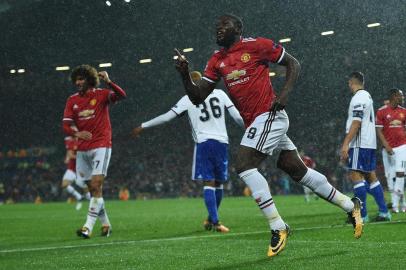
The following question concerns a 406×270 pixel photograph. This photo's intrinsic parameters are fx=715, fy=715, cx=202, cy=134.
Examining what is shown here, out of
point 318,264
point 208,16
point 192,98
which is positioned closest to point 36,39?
point 208,16

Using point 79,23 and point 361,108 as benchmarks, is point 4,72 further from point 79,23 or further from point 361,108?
point 361,108

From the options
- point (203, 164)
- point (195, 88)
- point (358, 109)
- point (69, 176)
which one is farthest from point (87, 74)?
point (69, 176)

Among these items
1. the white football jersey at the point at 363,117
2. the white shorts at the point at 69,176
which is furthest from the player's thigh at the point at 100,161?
the white shorts at the point at 69,176

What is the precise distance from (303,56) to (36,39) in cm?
1194

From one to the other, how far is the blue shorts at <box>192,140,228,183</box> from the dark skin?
11.8 feet

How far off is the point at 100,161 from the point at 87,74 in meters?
1.31

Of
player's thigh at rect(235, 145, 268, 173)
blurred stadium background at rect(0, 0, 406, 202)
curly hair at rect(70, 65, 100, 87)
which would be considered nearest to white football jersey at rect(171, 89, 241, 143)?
curly hair at rect(70, 65, 100, 87)

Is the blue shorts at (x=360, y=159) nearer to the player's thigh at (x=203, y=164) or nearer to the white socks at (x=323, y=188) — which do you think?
the player's thigh at (x=203, y=164)

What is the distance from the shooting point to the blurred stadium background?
81.6ft

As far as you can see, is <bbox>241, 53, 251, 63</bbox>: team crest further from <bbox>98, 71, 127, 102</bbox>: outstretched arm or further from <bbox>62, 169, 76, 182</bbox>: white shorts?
<bbox>62, 169, 76, 182</bbox>: white shorts

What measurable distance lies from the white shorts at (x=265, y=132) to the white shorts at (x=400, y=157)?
7322 millimetres

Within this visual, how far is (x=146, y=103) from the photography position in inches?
1614

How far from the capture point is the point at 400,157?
1383 cm

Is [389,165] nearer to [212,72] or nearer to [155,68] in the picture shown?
[212,72]
